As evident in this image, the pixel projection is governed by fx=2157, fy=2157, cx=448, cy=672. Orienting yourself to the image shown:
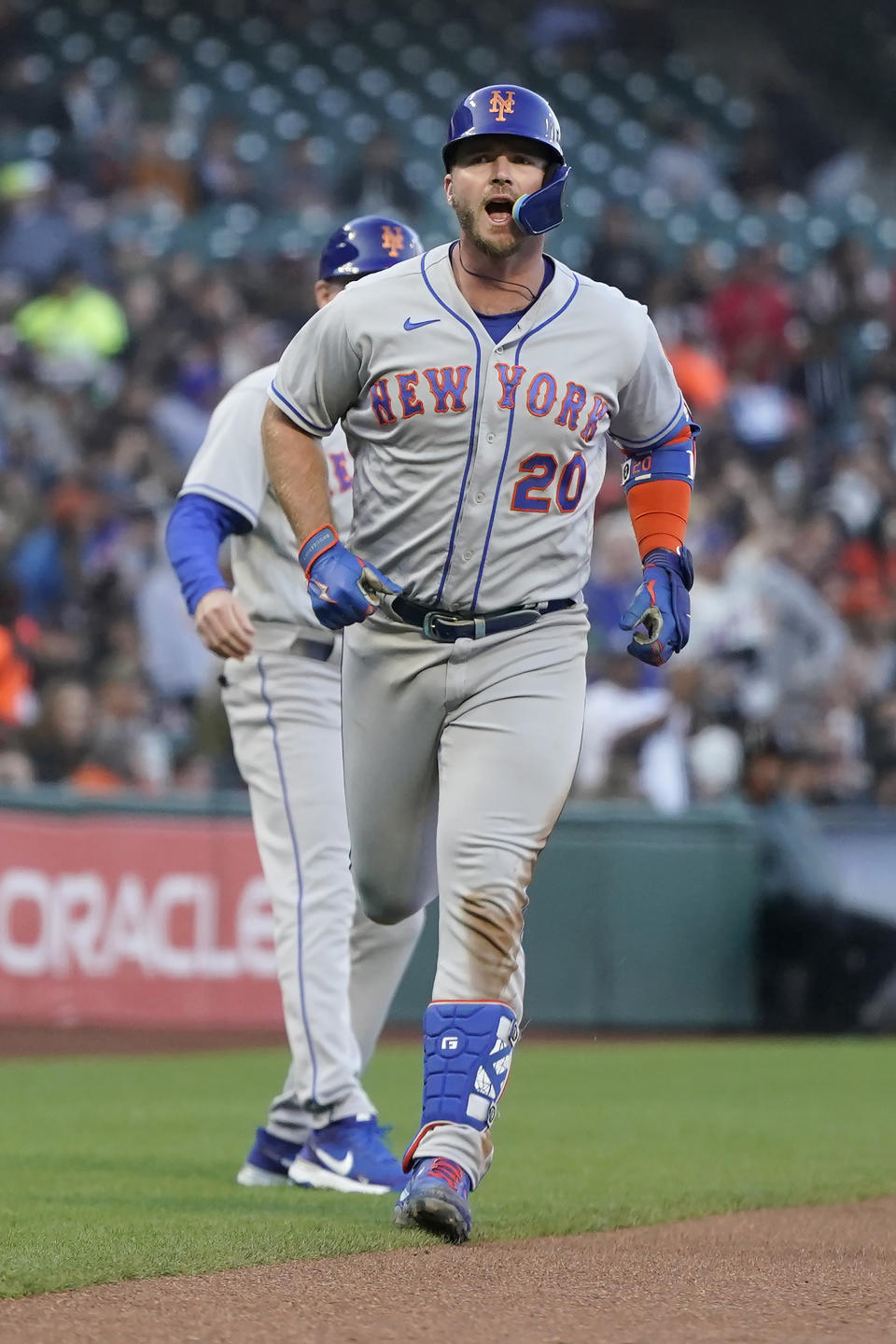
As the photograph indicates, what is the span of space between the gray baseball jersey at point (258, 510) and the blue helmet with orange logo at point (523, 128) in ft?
3.22

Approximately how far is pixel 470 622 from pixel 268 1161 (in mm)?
1481

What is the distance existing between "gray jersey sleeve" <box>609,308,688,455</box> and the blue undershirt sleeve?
0.92m

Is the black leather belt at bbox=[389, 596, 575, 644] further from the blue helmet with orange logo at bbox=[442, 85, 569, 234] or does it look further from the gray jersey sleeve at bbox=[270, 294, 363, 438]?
the blue helmet with orange logo at bbox=[442, 85, 569, 234]

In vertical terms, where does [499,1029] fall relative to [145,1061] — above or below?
above

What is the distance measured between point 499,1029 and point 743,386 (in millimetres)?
11848

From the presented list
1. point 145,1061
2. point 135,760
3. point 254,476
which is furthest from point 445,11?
point 254,476

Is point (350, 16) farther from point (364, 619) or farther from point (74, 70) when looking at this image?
point (364, 619)

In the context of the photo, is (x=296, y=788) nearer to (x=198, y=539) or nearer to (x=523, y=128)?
(x=198, y=539)

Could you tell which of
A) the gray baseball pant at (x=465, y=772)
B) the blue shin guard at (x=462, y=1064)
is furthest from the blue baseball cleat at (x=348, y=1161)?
the blue shin guard at (x=462, y=1064)

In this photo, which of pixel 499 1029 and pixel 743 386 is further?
pixel 743 386

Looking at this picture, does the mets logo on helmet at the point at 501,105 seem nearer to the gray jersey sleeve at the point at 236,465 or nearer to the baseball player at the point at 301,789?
the baseball player at the point at 301,789

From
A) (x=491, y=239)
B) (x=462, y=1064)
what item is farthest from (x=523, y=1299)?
(x=491, y=239)

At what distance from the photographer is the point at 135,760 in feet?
35.3

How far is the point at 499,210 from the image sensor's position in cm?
414
